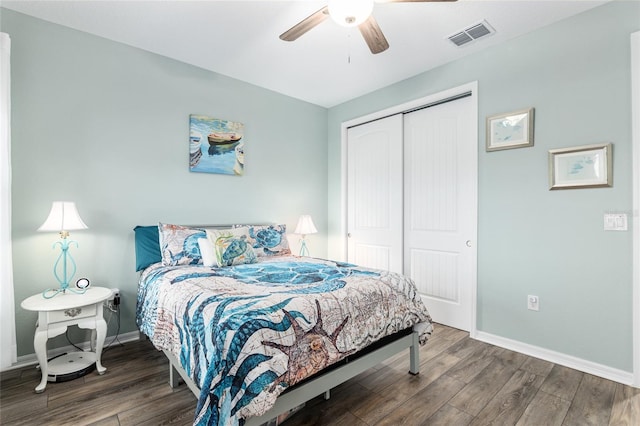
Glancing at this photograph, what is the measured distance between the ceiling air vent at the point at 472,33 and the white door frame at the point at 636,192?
94 cm

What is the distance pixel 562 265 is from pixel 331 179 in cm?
285

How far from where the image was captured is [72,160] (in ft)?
8.43

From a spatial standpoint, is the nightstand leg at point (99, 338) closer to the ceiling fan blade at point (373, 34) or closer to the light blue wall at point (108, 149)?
the light blue wall at point (108, 149)

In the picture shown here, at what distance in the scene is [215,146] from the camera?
133 inches

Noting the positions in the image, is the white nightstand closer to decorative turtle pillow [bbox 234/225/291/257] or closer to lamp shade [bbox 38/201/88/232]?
lamp shade [bbox 38/201/88/232]

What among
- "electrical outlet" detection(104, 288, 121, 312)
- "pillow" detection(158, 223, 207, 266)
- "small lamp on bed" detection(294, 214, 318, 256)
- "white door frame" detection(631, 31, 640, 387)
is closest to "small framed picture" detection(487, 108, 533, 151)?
"white door frame" detection(631, 31, 640, 387)

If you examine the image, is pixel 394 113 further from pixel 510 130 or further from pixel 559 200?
pixel 559 200

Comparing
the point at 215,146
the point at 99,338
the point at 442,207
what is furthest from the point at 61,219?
the point at 442,207

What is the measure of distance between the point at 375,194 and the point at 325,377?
2600mm

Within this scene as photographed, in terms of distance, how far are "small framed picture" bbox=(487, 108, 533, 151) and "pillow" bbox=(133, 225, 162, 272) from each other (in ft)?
10.4

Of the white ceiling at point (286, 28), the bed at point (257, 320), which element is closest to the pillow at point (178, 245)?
the bed at point (257, 320)

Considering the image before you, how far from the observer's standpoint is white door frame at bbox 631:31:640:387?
209 cm

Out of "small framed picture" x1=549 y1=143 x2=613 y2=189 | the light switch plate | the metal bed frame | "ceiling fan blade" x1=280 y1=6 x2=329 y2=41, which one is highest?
"ceiling fan blade" x1=280 y1=6 x2=329 y2=41

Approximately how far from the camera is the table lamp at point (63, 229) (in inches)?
87.0
